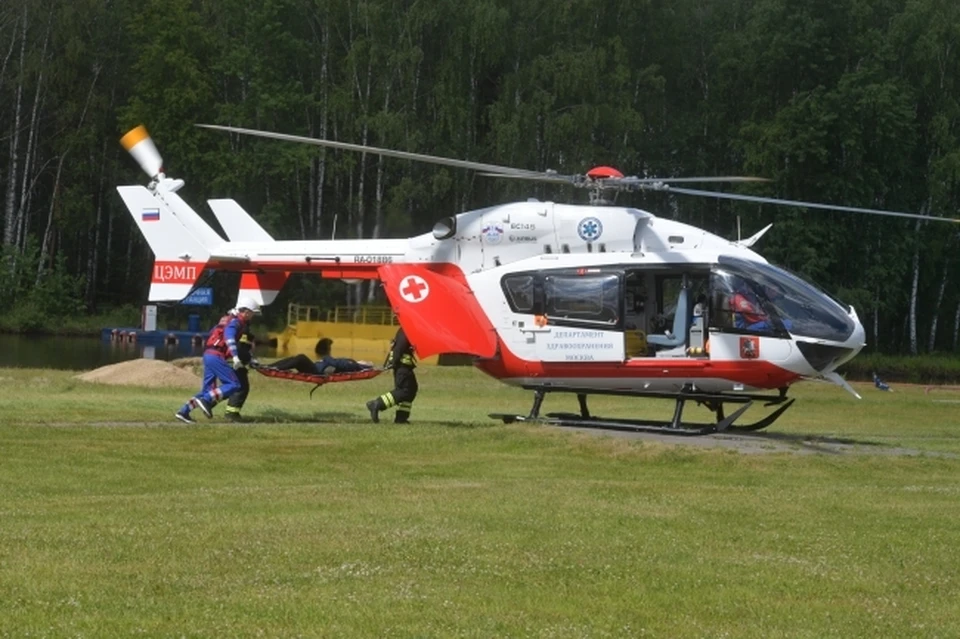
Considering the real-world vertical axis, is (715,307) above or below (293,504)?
above

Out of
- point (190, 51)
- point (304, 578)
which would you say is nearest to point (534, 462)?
point (304, 578)

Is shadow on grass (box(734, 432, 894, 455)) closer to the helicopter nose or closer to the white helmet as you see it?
the helicopter nose

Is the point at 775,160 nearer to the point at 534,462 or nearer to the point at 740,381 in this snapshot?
the point at 740,381

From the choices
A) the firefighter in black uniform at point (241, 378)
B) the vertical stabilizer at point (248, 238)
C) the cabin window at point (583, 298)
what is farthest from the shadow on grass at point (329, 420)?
the cabin window at point (583, 298)

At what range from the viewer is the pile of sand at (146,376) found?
92.0 feet

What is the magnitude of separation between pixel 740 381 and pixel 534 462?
4074 millimetres

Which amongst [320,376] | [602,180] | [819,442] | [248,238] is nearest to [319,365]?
[320,376]

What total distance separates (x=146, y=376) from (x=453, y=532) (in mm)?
18292

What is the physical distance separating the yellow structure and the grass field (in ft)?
60.3

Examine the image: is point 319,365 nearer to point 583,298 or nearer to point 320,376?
point 320,376

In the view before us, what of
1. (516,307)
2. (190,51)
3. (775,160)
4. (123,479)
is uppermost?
(190,51)

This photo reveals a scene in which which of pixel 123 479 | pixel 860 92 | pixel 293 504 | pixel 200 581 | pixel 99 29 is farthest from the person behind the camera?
pixel 99 29

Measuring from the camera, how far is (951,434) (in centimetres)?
2500

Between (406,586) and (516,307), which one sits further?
(516,307)
